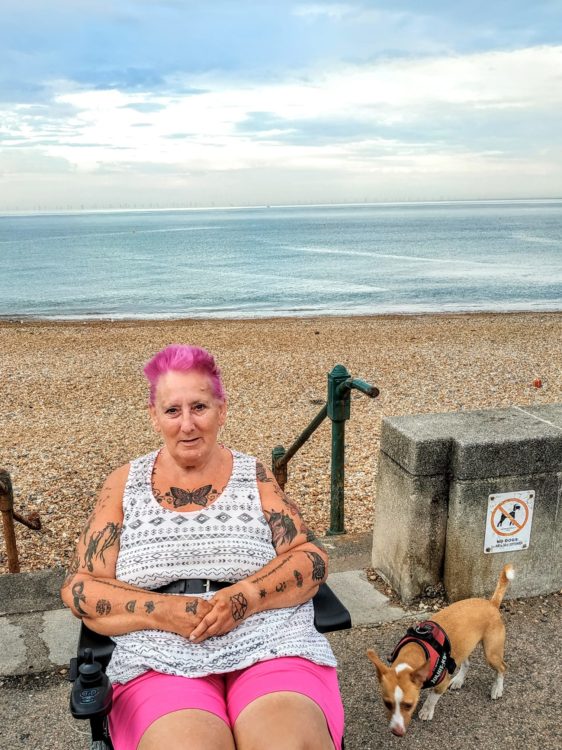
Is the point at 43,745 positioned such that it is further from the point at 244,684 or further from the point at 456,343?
the point at 456,343

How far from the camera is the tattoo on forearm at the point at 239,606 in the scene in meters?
2.16

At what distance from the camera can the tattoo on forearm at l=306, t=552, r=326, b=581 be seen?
235cm

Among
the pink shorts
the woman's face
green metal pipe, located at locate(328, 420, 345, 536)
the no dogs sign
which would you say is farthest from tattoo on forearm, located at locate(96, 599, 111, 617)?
green metal pipe, located at locate(328, 420, 345, 536)

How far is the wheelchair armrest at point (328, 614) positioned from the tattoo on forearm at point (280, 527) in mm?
210

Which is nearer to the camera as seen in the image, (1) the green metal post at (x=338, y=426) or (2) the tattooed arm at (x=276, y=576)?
(2) the tattooed arm at (x=276, y=576)

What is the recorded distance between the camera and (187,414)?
2406 millimetres

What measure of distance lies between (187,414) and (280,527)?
508 mm

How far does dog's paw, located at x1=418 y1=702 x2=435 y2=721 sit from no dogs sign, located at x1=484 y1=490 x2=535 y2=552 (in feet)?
2.73

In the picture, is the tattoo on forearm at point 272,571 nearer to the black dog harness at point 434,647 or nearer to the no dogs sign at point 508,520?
the black dog harness at point 434,647

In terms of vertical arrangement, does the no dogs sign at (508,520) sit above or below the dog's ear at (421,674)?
above

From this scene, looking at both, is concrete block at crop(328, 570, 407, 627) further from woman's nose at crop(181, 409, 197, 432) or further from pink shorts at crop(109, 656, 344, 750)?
woman's nose at crop(181, 409, 197, 432)

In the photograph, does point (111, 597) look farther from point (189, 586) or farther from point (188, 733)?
point (188, 733)

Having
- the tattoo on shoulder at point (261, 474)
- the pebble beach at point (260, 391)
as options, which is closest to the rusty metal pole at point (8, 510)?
the pebble beach at point (260, 391)

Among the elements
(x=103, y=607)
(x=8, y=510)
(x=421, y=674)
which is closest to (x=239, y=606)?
(x=103, y=607)
